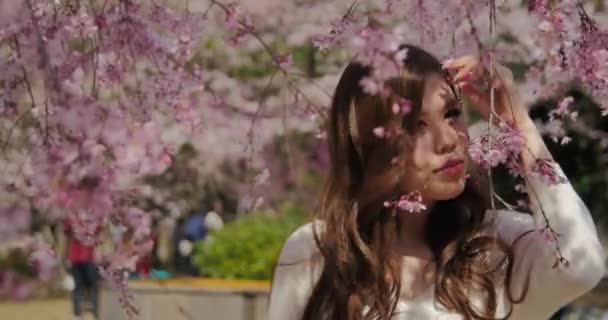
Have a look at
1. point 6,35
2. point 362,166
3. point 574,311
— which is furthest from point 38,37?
point 574,311

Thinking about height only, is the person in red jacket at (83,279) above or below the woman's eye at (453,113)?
below

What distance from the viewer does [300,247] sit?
2.40 metres

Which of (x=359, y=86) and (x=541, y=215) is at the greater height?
(x=359, y=86)

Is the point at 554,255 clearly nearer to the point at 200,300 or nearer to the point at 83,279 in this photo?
the point at 200,300

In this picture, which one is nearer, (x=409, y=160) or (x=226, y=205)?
(x=409, y=160)

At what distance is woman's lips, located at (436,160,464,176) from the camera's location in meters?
2.26

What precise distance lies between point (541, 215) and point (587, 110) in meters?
7.76

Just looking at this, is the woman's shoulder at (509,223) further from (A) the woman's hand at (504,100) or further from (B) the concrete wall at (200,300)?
(B) the concrete wall at (200,300)

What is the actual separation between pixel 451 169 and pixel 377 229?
0.21 meters

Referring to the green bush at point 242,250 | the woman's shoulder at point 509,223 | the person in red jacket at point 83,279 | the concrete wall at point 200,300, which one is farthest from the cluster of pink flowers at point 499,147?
the person in red jacket at point 83,279

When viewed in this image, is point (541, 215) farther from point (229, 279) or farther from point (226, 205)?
point (226, 205)

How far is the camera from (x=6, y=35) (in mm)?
2770

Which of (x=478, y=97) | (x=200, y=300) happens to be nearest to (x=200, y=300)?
(x=200, y=300)

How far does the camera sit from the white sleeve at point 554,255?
88.4 inches
